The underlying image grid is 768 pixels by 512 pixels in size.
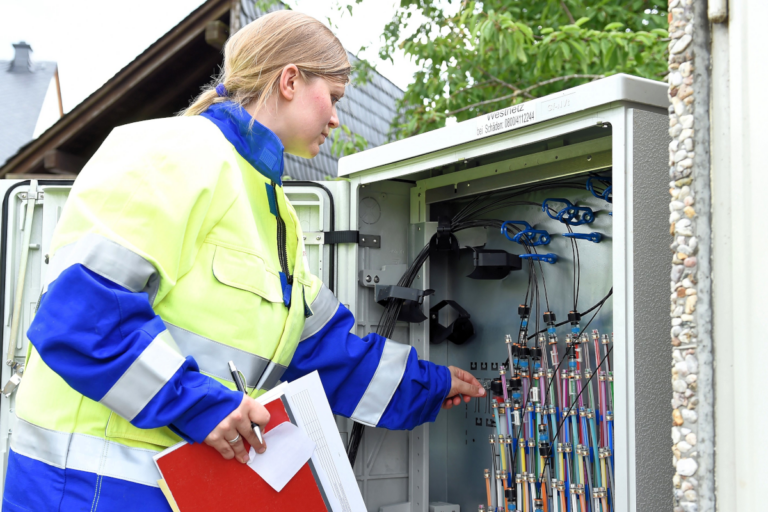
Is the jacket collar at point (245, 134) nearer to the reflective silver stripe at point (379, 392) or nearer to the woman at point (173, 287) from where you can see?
the woman at point (173, 287)

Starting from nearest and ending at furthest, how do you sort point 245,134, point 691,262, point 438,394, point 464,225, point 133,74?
point 691,262, point 245,134, point 438,394, point 464,225, point 133,74

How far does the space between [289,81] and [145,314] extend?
68 centimetres

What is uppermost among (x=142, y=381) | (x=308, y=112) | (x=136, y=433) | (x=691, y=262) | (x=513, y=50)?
(x=513, y=50)

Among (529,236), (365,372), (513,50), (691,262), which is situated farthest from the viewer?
(513,50)

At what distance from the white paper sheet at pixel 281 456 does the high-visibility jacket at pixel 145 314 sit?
0.16 metres

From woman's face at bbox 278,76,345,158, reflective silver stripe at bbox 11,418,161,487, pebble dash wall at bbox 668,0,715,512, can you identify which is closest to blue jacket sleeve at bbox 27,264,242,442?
reflective silver stripe at bbox 11,418,161,487

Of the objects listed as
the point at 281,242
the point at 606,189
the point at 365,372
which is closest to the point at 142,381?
the point at 281,242

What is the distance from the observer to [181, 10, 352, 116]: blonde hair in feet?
5.78

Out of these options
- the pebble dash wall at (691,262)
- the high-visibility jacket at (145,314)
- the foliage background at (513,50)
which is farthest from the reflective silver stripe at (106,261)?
the foliage background at (513,50)

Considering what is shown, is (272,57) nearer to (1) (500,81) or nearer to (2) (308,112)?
(2) (308,112)

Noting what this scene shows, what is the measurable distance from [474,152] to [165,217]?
996 mm

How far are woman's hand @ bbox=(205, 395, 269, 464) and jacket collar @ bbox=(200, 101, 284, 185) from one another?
60 cm

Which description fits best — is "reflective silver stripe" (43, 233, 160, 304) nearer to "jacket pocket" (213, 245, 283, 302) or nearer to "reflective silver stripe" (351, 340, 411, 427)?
"jacket pocket" (213, 245, 283, 302)

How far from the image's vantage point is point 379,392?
7.55 feet
